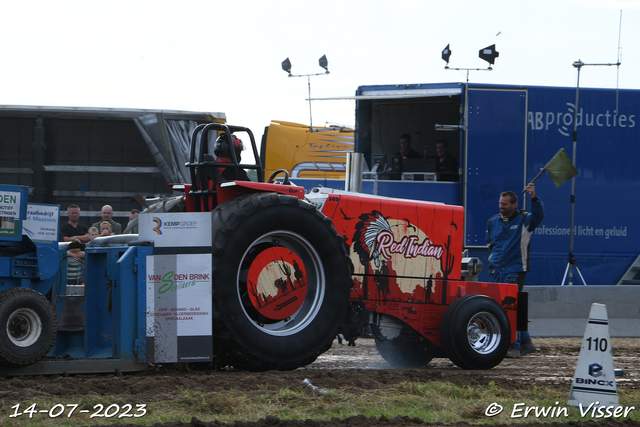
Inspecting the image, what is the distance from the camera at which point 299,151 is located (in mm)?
14680

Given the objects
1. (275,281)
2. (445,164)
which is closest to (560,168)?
(445,164)

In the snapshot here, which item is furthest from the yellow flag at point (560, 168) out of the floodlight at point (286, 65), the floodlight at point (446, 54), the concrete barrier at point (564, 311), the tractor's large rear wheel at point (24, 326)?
the floodlight at point (286, 65)

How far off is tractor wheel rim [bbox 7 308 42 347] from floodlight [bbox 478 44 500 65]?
8.67 m

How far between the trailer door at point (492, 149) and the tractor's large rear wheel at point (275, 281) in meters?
5.57

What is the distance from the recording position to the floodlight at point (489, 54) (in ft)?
38.5

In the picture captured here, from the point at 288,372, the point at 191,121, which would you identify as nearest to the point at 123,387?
the point at 288,372

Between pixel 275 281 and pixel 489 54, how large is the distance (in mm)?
7490

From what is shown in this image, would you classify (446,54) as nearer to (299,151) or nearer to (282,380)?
(299,151)

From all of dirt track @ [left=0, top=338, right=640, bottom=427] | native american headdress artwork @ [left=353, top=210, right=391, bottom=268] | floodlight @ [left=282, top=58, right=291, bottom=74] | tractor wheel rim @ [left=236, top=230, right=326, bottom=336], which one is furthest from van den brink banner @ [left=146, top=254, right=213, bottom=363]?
floodlight @ [left=282, top=58, right=291, bottom=74]

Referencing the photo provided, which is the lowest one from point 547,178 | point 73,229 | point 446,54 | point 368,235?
point 73,229

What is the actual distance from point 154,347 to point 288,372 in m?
0.98

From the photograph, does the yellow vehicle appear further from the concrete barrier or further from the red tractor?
the red tractor

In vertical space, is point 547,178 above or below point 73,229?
above

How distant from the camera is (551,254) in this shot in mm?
10961
